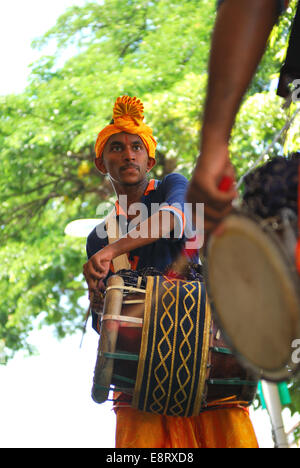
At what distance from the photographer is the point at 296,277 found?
3.77ft

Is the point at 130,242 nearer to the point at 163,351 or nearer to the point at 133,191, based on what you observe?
the point at 163,351

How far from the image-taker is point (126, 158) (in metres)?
2.80

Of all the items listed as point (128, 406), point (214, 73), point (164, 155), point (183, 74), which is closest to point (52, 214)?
point (164, 155)

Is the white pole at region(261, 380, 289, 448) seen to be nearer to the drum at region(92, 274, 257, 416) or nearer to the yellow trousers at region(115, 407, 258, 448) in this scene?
the yellow trousers at region(115, 407, 258, 448)

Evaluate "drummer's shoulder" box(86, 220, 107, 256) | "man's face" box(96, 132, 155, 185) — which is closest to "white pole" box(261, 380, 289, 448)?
"drummer's shoulder" box(86, 220, 107, 256)

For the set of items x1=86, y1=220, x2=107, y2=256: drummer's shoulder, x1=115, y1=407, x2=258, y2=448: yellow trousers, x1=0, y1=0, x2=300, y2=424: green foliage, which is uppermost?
x1=0, y1=0, x2=300, y2=424: green foliage

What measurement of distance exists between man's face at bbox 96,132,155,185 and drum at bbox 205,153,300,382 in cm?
140

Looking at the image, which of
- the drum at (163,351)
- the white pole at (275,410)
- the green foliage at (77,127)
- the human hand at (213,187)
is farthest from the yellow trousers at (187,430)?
the green foliage at (77,127)

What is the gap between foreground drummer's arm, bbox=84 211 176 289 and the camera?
7.50 ft

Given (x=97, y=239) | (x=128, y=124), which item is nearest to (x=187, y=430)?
(x=97, y=239)

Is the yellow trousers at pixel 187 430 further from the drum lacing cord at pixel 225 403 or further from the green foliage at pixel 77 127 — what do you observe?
the green foliage at pixel 77 127

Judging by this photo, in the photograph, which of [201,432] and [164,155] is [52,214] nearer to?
[164,155]

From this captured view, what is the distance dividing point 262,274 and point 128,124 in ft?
5.63

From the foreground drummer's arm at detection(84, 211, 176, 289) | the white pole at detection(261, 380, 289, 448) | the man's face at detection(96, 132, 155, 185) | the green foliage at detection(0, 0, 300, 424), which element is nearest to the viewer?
the foreground drummer's arm at detection(84, 211, 176, 289)
